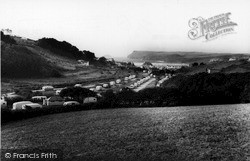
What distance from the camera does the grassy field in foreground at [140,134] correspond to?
2012 centimetres

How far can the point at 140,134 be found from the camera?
25.5 metres

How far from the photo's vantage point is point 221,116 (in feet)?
107

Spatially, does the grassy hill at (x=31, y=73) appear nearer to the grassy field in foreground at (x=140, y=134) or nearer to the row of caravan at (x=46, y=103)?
the row of caravan at (x=46, y=103)

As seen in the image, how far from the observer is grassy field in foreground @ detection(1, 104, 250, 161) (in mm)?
20125

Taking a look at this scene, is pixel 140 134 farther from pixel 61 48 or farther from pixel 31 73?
pixel 61 48

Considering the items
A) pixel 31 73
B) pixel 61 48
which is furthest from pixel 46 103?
pixel 61 48

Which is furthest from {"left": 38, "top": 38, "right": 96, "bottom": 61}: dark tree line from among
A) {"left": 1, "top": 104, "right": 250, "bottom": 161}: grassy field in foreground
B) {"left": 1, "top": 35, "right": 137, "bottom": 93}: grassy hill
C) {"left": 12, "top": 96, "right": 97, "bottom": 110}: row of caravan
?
{"left": 1, "top": 104, "right": 250, "bottom": 161}: grassy field in foreground

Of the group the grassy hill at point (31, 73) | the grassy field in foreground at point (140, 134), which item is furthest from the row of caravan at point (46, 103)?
the grassy hill at point (31, 73)

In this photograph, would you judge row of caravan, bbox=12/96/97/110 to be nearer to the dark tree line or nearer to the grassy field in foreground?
the grassy field in foreground

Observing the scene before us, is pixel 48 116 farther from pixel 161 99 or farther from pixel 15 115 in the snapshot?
pixel 161 99

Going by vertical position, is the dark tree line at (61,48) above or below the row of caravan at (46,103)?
above

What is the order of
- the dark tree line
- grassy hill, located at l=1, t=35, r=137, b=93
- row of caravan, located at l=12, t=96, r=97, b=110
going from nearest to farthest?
row of caravan, located at l=12, t=96, r=97, b=110, grassy hill, located at l=1, t=35, r=137, b=93, the dark tree line

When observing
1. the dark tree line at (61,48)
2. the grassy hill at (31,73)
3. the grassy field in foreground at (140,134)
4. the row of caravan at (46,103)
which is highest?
the dark tree line at (61,48)

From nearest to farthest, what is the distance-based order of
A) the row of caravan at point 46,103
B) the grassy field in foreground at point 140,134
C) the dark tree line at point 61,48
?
→ the grassy field in foreground at point 140,134 < the row of caravan at point 46,103 < the dark tree line at point 61,48
